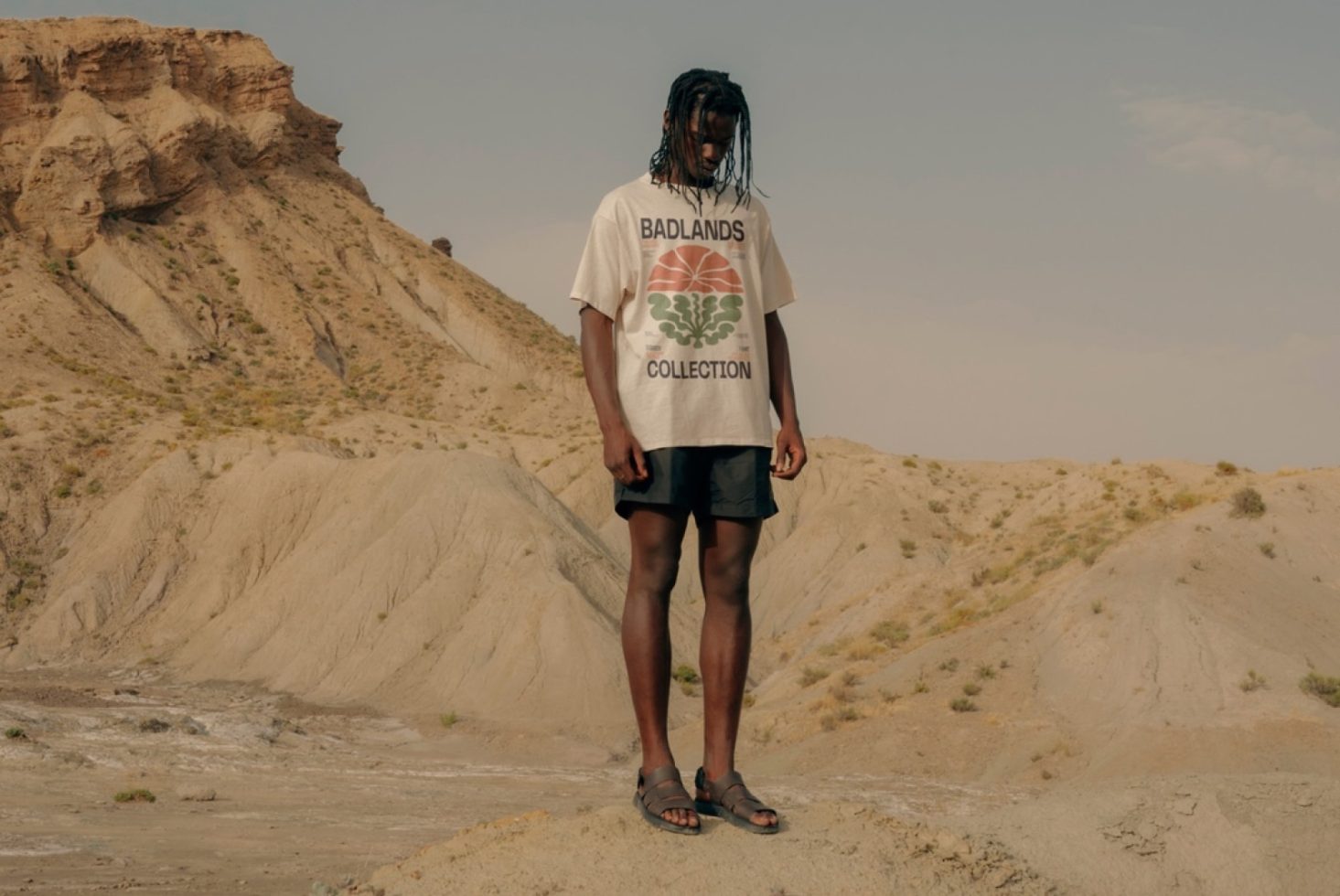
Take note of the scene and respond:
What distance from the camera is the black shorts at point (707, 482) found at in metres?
6.53

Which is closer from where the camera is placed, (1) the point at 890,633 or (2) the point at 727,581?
(2) the point at 727,581

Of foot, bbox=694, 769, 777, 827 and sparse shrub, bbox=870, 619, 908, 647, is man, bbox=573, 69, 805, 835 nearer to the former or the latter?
foot, bbox=694, 769, 777, 827

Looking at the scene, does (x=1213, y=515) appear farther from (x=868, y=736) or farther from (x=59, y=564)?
(x=59, y=564)

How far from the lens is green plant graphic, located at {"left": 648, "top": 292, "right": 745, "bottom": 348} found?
6.62m

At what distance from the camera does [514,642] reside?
32.5 m

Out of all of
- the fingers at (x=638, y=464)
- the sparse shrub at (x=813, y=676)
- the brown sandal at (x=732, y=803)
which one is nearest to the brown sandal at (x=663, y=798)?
the brown sandal at (x=732, y=803)

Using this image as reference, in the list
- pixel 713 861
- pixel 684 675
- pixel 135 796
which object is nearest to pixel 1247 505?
pixel 684 675

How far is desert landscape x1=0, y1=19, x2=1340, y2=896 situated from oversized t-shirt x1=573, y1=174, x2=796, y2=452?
1.74 metres

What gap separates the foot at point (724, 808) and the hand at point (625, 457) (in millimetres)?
1367

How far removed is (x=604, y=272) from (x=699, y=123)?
2.71 feet

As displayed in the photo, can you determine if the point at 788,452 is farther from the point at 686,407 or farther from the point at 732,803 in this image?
the point at 732,803

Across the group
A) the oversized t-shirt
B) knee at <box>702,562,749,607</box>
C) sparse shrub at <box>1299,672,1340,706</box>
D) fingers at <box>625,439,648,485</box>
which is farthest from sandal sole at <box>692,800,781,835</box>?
sparse shrub at <box>1299,672,1340,706</box>

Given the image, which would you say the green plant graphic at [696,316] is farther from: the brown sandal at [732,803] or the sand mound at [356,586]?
the sand mound at [356,586]

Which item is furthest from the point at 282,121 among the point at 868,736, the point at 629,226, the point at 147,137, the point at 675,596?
the point at 629,226
